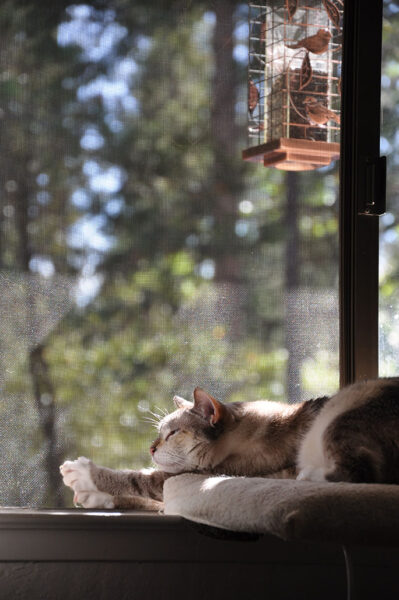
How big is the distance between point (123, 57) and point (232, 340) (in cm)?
84

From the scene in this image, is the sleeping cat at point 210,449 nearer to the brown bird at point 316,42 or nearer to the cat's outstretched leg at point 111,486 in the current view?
the cat's outstretched leg at point 111,486

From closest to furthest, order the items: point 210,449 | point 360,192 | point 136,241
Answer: point 210,449, point 136,241, point 360,192

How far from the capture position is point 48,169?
213 centimetres

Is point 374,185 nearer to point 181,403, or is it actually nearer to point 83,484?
point 181,403

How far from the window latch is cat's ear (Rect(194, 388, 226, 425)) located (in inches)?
28.2

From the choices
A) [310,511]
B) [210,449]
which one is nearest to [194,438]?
[210,449]

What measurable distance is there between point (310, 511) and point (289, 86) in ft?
4.52

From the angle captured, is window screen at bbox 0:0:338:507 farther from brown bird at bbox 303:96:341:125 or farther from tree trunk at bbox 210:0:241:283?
brown bird at bbox 303:96:341:125

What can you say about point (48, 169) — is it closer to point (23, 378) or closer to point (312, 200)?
point (23, 378)

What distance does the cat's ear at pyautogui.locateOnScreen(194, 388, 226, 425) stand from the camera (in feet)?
6.56

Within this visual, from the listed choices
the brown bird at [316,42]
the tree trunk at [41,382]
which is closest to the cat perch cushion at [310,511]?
the tree trunk at [41,382]

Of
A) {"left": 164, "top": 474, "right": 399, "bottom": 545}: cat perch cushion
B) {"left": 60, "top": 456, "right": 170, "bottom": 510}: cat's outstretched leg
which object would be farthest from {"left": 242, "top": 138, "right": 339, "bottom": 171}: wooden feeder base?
{"left": 164, "top": 474, "right": 399, "bottom": 545}: cat perch cushion

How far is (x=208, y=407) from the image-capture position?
2033mm

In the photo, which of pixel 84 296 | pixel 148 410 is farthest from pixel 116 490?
pixel 84 296
